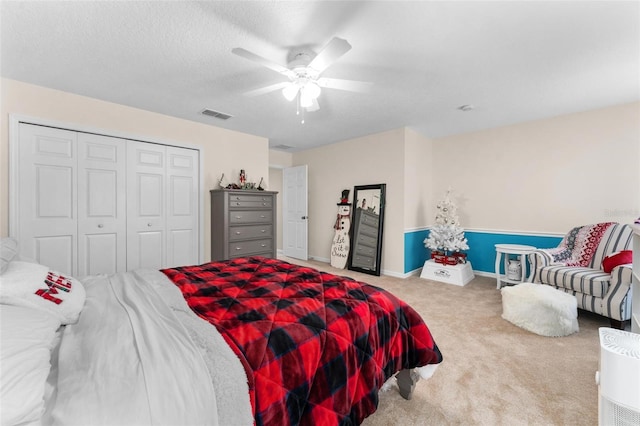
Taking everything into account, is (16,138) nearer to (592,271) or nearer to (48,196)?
(48,196)

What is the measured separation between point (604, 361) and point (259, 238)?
3661mm

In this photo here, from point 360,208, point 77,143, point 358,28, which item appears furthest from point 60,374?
point 360,208

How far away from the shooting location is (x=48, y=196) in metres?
2.88

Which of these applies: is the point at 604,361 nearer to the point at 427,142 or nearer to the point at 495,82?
the point at 495,82

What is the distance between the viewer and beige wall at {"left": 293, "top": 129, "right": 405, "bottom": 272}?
4379 mm

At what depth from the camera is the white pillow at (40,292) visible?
3.49 feet

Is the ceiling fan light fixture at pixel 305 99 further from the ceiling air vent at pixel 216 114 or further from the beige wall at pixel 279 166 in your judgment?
the beige wall at pixel 279 166

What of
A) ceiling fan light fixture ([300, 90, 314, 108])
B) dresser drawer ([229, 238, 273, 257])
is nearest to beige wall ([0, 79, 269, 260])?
dresser drawer ([229, 238, 273, 257])

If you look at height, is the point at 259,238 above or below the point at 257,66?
below

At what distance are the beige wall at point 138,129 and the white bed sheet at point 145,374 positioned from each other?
2.96 metres

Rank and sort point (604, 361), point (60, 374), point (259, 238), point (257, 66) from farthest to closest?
point (259, 238) → point (257, 66) → point (604, 361) → point (60, 374)

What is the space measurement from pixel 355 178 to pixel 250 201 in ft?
6.55

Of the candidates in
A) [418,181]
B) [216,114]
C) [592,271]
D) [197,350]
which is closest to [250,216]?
[216,114]

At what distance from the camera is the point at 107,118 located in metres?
3.23
